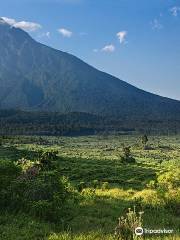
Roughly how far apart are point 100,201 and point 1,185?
808 centimetres

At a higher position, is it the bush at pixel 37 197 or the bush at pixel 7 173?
the bush at pixel 7 173

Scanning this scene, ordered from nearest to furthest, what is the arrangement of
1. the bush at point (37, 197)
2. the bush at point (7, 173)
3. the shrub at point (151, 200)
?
the bush at point (37, 197) < the bush at point (7, 173) < the shrub at point (151, 200)

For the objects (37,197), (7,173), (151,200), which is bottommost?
(151,200)

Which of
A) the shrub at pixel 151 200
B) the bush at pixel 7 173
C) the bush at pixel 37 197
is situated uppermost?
the bush at pixel 7 173

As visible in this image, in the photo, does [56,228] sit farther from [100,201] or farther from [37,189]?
[100,201]

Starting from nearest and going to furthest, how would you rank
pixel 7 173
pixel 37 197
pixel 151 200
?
pixel 37 197
pixel 7 173
pixel 151 200

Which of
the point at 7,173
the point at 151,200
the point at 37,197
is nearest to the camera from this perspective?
the point at 37,197

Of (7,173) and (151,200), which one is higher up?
(7,173)

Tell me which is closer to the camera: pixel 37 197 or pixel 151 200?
pixel 37 197

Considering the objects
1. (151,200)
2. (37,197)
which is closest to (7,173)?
(37,197)

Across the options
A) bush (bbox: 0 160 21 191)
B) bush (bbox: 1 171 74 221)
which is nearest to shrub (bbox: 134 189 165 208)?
bush (bbox: 1 171 74 221)

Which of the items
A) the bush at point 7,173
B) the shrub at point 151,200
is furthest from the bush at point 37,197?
the shrub at point 151,200

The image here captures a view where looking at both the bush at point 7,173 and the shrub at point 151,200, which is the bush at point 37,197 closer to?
the bush at point 7,173

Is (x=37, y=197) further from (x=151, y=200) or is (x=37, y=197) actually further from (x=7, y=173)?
(x=151, y=200)
